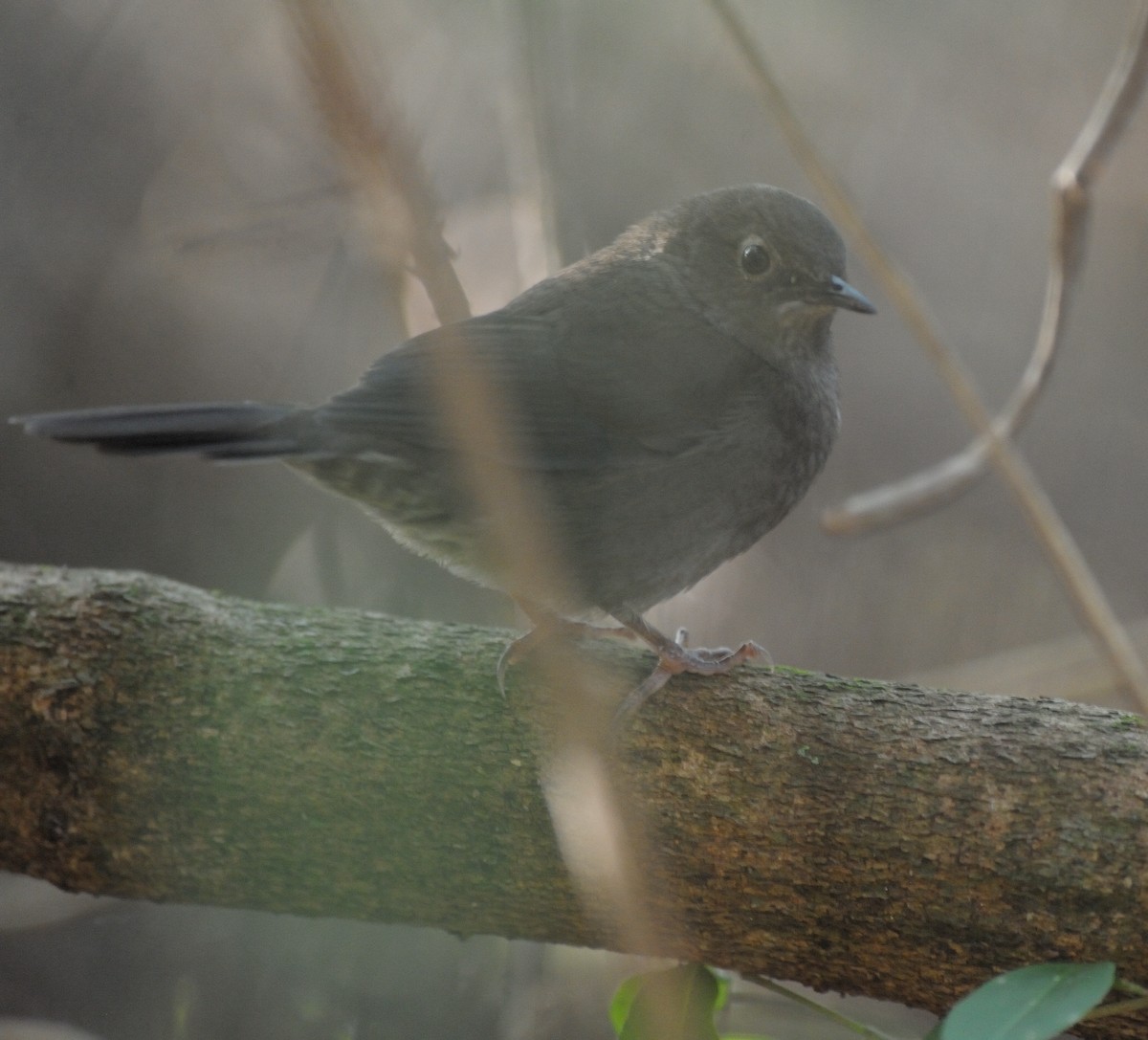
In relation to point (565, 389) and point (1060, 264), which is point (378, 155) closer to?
point (565, 389)

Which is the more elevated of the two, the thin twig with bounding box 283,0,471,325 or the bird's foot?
the thin twig with bounding box 283,0,471,325

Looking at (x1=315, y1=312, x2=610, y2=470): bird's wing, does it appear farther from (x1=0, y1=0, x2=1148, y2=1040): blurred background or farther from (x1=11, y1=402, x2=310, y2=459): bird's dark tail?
(x1=0, y1=0, x2=1148, y2=1040): blurred background

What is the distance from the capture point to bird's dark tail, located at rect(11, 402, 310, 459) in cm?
264

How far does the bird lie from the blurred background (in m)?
0.29

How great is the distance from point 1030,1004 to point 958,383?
1229 mm

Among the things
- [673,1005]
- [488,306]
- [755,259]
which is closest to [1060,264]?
[755,259]

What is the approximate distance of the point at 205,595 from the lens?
2982mm

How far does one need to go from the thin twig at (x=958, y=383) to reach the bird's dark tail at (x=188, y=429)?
1264 mm

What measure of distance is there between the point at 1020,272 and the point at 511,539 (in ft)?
15.1

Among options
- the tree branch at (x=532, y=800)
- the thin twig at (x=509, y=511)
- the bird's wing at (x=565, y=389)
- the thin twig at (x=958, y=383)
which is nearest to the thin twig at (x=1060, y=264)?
the thin twig at (x=958, y=383)

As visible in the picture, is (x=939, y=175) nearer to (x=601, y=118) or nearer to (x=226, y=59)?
(x=601, y=118)

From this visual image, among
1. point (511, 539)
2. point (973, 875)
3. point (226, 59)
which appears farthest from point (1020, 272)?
point (973, 875)

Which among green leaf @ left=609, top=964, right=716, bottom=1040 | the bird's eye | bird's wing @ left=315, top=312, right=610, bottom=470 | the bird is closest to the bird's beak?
the bird

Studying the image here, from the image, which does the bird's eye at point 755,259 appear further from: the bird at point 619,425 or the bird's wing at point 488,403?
the bird's wing at point 488,403
